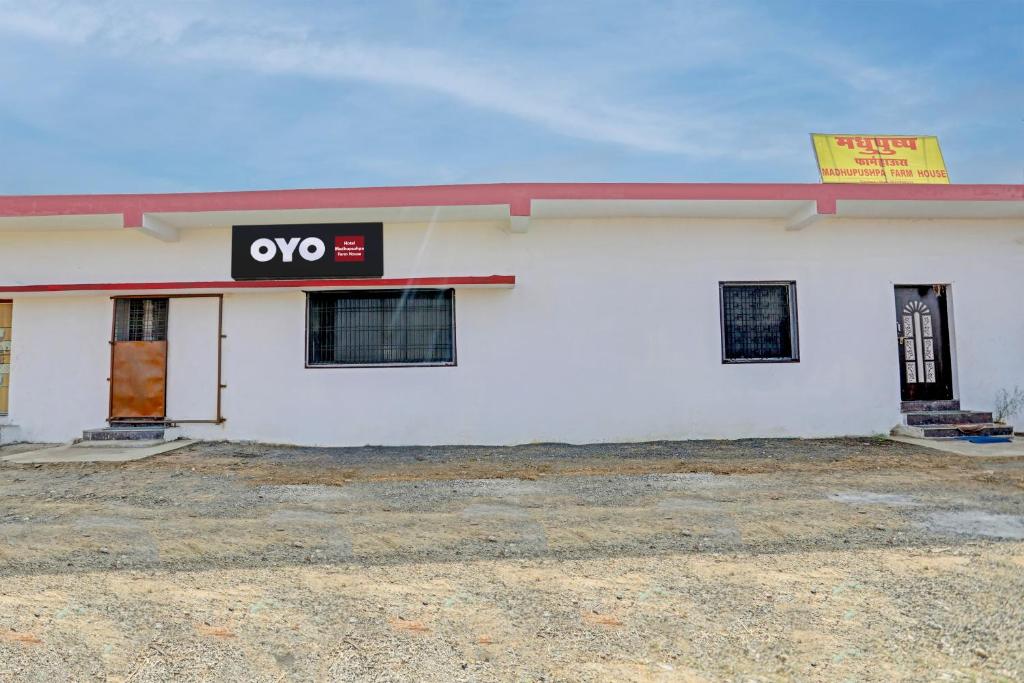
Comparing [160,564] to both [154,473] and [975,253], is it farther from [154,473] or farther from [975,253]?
[975,253]

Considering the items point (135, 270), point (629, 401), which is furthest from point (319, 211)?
point (629, 401)

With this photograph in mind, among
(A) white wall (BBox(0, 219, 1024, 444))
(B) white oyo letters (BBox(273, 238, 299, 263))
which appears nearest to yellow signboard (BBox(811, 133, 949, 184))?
(A) white wall (BBox(0, 219, 1024, 444))

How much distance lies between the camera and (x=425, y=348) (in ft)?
27.5

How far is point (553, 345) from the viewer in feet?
27.1

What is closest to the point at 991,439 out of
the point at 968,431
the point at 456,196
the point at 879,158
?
the point at 968,431

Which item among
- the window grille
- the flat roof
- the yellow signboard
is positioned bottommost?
the window grille

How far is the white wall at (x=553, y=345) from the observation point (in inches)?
325

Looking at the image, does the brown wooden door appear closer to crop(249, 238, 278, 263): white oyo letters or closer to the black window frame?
crop(249, 238, 278, 263): white oyo letters

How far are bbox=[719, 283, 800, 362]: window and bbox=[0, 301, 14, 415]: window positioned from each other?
10.1 meters

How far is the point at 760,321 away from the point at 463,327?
4192mm

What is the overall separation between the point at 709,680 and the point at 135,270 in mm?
8856

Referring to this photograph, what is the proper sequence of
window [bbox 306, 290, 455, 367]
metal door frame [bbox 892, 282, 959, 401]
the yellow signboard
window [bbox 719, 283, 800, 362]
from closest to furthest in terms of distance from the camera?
window [bbox 306, 290, 455, 367] → window [bbox 719, 283, 800, 362] → metal door frame [bbox 892, 282, 959, 401] → the yellow signboard

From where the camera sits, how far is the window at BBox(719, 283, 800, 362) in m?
8.47

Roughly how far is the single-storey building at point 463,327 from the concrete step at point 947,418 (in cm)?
6
